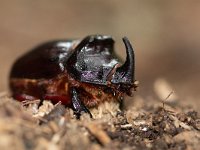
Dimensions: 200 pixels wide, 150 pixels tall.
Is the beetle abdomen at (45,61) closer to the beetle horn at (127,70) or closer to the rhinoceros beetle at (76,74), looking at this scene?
the rhinoceros beetle at (76,74)

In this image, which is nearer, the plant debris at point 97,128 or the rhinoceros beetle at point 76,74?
the plant debris at point 97,128

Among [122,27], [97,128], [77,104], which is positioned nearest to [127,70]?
[77,104]

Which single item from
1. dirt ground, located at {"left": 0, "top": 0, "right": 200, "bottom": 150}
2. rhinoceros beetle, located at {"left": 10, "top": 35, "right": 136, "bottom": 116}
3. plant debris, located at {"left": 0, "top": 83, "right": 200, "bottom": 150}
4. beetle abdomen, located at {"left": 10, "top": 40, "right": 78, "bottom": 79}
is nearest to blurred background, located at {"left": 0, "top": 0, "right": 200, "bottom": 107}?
dirt ground, located at {"left": 0, "top": 0, "right": 200, "bottom": 150}

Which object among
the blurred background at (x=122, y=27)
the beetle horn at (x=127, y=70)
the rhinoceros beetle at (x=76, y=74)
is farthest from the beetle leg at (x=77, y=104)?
the blurred background at (x=122, y=27)

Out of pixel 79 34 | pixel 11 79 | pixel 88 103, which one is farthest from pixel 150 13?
pixel 88 103

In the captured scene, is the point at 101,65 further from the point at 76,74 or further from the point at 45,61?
the point at 45,61

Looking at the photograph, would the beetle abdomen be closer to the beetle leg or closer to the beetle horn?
the beetle leg
